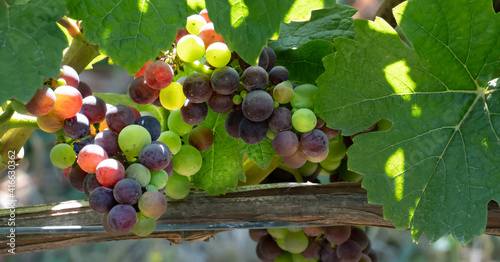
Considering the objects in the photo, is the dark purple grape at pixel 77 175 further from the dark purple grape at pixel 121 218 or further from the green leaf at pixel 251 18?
the green leaf at pixel 251 18

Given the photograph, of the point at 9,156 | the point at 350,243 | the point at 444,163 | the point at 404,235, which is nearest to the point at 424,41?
the point at 444,163

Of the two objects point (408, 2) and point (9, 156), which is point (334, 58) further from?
point (9, 156)

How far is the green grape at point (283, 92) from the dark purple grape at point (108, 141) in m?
0.19

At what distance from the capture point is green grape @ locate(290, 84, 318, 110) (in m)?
0.62

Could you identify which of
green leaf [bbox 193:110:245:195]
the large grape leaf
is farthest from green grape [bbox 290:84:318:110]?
green leaf [bbox 193:110:245:195]

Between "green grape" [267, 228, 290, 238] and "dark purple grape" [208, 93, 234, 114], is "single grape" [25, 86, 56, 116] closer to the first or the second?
"dark purple grape" [208, 93, 234, 114]

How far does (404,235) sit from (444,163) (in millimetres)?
1975

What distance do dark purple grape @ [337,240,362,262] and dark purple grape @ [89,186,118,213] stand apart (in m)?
0.46

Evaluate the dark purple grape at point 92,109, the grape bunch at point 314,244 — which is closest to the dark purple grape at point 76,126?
the dark purple grape at point 92,109

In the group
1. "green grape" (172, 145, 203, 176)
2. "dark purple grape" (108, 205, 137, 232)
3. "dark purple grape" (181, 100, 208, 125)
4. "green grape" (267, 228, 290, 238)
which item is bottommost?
"green grape" (267, 228, 290, 238)

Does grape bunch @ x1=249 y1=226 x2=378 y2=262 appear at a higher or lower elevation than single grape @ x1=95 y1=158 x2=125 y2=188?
lower

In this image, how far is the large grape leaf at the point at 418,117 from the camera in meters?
0.62

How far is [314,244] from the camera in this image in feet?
2.93

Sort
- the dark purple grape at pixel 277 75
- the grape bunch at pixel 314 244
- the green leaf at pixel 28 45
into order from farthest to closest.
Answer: the grape bunch at pixel 314 244, the dark purple grape at pixel 277 75, the green leaf at pixel 28 45
